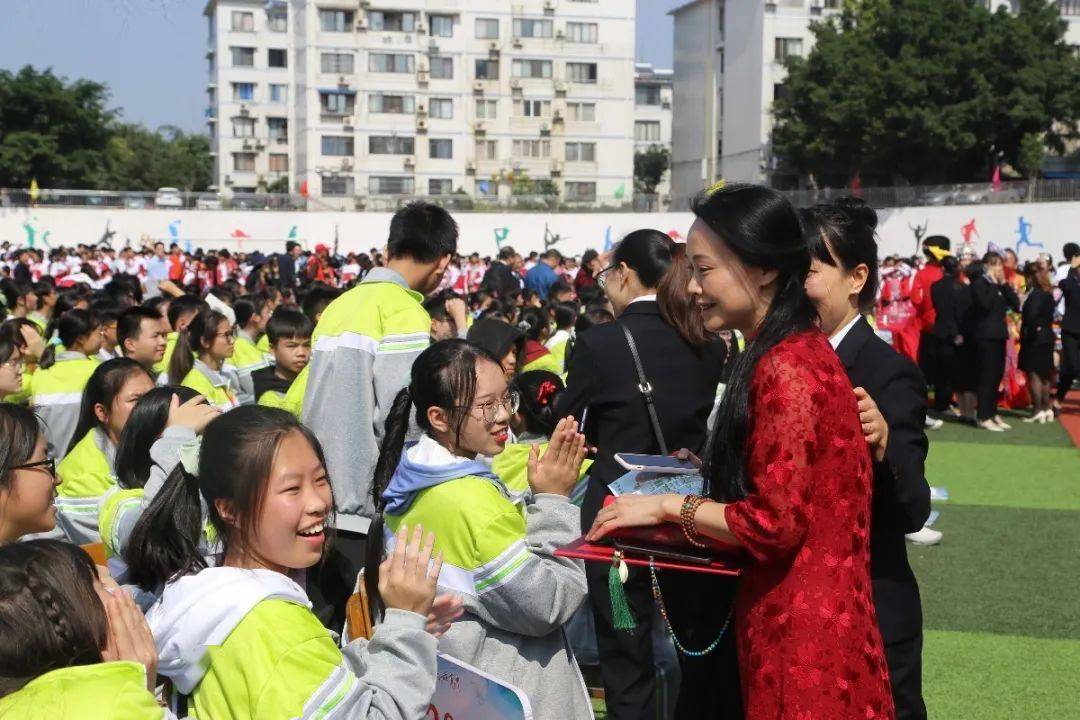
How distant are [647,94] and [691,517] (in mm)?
95414

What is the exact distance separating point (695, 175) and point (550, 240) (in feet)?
69.5

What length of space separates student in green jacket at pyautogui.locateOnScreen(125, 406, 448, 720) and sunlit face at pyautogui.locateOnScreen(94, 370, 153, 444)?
7.24ft

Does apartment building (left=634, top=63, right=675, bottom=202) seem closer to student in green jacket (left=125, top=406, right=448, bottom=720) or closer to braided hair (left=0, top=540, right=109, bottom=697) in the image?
student in green jacket (left=125, top=406, right=448, bottom=720)

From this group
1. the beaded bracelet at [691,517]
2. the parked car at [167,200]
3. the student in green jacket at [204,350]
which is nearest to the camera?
the beaded bracelet at [691,517]

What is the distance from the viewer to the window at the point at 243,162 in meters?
75.7

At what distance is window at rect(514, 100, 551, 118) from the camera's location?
2494 inches

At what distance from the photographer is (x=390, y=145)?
6212 centimetres

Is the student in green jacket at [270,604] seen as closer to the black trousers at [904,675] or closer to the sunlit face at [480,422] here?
the sunlit face at [480,422]

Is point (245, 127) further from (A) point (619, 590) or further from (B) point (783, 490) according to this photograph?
(B) point (783, 490)

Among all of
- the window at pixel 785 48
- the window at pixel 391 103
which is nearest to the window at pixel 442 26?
the window at pixel 391 103

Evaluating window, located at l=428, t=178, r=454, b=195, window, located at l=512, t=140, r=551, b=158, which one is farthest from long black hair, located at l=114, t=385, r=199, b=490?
window, located at l=512, t=140, r=551, b=158

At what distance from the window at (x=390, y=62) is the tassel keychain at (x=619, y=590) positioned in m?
60.8

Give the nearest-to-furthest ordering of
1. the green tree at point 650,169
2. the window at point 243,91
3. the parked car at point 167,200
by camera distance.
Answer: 1. the parked car at point 167,200
2. the window at point 243,91
3. the green tree at point 650,169

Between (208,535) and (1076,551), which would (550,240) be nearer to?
(1076,551)
